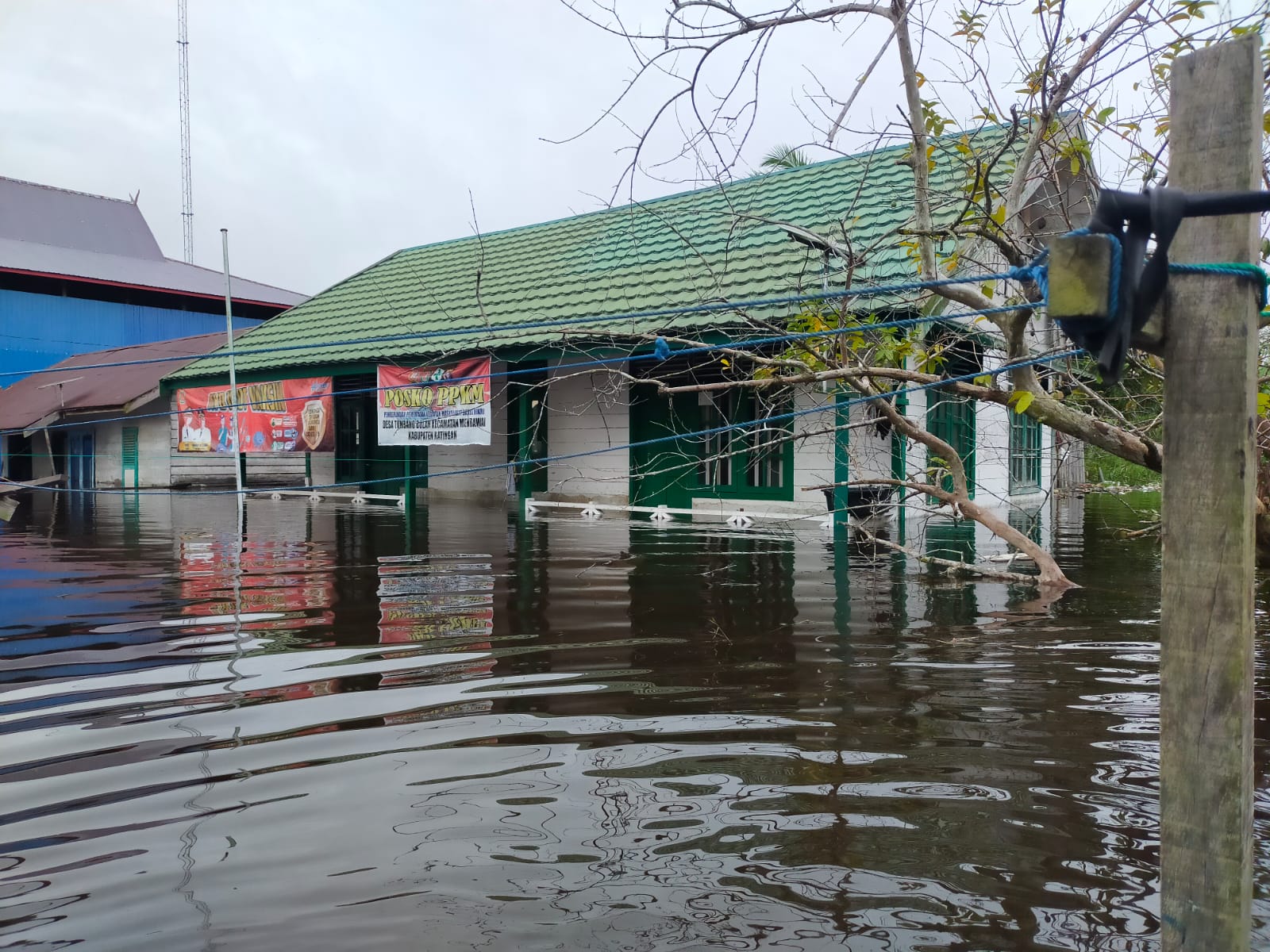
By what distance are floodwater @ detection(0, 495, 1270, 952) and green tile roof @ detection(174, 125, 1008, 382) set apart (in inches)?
131

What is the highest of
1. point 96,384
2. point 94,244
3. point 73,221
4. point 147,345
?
point 73,221

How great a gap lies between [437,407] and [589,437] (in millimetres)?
2363

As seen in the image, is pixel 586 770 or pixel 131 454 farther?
pixel 131 454

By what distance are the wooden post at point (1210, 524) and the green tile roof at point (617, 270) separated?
6948 mm

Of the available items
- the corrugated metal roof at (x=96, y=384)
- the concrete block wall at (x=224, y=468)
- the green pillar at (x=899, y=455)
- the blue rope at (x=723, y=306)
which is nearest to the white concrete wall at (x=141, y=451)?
the concrete block wall at (x=224, y=468)

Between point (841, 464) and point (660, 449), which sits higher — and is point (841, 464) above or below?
below

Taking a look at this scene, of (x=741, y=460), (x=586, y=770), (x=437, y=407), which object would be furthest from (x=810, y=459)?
(x=586, y=770)

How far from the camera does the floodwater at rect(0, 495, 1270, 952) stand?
10.6 feet

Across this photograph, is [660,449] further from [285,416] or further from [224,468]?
[224,468]

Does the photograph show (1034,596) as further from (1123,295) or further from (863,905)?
(1123,295)

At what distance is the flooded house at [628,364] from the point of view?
1165 cm

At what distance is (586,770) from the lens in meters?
4.46

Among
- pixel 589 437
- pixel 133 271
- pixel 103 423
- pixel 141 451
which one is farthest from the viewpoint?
pixel 133 271

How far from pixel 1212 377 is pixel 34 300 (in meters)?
35.2
